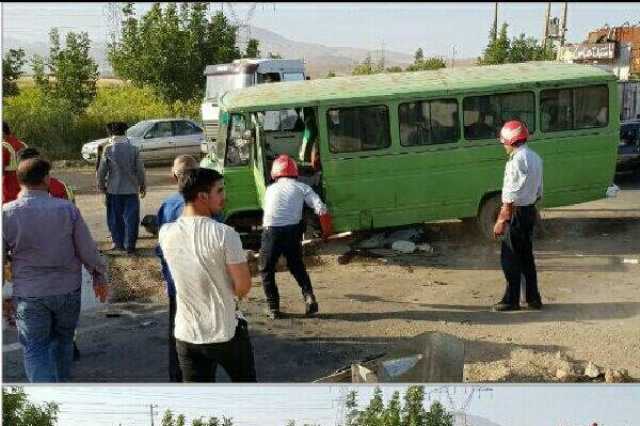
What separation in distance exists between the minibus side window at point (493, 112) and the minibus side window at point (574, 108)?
0.48 ft

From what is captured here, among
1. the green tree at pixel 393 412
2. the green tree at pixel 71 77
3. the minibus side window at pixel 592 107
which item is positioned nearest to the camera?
the green tree at pixel 393 412

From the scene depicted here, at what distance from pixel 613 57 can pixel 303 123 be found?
30.6ft

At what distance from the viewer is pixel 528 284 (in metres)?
5.61

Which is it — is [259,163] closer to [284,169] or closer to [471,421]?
[284,169]

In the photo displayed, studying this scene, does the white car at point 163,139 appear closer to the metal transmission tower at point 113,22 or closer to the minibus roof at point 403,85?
the metal transmission tower at point 113,22

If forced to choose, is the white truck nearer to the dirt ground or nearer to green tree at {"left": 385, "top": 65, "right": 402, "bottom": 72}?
green tree at {"left": 385, "top": 65, "right": 402, "bottom": 72}

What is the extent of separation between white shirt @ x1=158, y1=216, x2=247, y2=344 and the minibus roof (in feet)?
10.5

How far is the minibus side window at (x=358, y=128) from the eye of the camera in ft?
22.5

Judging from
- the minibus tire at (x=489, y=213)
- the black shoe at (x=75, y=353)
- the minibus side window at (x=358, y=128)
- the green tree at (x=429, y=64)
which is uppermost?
the green tree at (x=429, y=64)

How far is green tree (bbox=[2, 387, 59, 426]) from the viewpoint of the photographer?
435cm

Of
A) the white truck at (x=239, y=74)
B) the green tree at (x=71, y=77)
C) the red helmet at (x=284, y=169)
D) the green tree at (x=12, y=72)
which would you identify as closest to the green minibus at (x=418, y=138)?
the red helmet at (x=284, y=169)

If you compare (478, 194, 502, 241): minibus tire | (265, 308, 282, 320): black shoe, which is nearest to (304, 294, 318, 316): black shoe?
(265, 308, 282, 320): black shoe

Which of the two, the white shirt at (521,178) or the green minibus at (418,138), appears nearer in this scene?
the white shirt at (521,178)

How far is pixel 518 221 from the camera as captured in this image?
565cm
